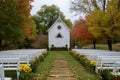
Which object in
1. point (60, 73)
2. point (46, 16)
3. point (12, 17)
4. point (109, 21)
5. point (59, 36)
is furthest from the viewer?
point (46, 16)

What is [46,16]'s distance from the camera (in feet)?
312

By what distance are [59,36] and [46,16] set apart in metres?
23.7

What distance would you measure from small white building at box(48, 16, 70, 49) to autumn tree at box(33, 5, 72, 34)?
18.2 m

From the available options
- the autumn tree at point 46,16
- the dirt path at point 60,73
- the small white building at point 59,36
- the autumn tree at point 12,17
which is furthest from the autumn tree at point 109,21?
the autumn tree at point 46,16

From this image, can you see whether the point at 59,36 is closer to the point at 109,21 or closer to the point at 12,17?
the point at 109,21

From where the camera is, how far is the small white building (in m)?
71.6

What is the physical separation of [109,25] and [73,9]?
11852 mm

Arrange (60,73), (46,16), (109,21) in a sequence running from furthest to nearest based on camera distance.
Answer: (46,16) → (109,21) → (60,73)

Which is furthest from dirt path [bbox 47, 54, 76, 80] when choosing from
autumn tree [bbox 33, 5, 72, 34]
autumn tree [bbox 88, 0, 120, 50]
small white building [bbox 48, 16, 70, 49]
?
autumn tree [bbox 33, 5, 72, 34]

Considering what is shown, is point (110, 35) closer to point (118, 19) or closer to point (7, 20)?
point (118, 19)

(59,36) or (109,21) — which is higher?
(59,36)

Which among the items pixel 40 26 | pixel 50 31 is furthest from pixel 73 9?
pixel 40 26

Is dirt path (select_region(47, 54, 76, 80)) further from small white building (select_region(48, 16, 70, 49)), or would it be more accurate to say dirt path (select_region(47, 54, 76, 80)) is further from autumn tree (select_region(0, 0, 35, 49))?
small white building (select_region(48, 16, 70, 49))

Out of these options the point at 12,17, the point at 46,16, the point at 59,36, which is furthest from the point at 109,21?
the point at 46,16
